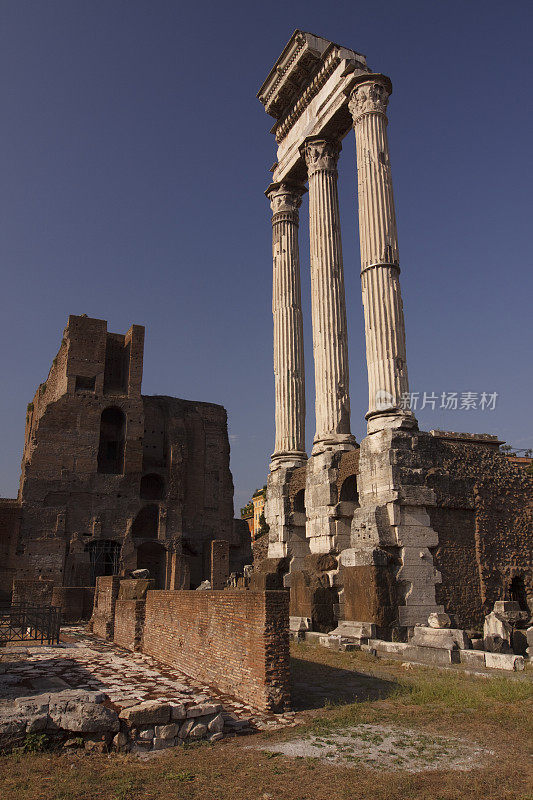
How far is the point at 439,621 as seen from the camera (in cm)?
978

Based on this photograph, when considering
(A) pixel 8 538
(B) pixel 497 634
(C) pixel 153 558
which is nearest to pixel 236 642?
(B) pixel 497 634

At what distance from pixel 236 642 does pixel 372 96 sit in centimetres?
1256

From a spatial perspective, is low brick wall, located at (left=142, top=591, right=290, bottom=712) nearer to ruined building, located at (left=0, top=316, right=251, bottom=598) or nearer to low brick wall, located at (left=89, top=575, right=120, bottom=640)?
low brick wall, located at (left=89, top=575, right=120, bottom=640)

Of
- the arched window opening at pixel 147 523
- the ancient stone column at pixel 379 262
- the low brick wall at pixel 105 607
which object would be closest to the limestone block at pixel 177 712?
the low brick wall at pixel 105 607

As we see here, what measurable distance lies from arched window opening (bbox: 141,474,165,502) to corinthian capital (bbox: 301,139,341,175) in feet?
74.5

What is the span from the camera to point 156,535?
3391 cm

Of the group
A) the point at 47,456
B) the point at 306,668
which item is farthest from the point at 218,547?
the point at 306,668

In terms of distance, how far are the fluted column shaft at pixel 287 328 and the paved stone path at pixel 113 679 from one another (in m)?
7.22

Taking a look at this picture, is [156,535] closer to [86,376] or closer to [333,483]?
[86,376]

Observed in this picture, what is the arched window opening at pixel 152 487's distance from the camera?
35531mm

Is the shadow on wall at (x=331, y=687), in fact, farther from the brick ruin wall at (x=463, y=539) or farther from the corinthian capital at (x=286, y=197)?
the corinthian capital at (x=286, y=197)

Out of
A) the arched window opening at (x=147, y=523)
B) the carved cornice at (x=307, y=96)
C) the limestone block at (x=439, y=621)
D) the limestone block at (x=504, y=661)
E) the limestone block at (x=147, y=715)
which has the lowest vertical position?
the limestone block at (x=147, y=715)

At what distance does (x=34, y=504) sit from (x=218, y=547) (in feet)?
29.5

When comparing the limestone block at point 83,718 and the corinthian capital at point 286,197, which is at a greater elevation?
the corinthian capital at point 286,197
